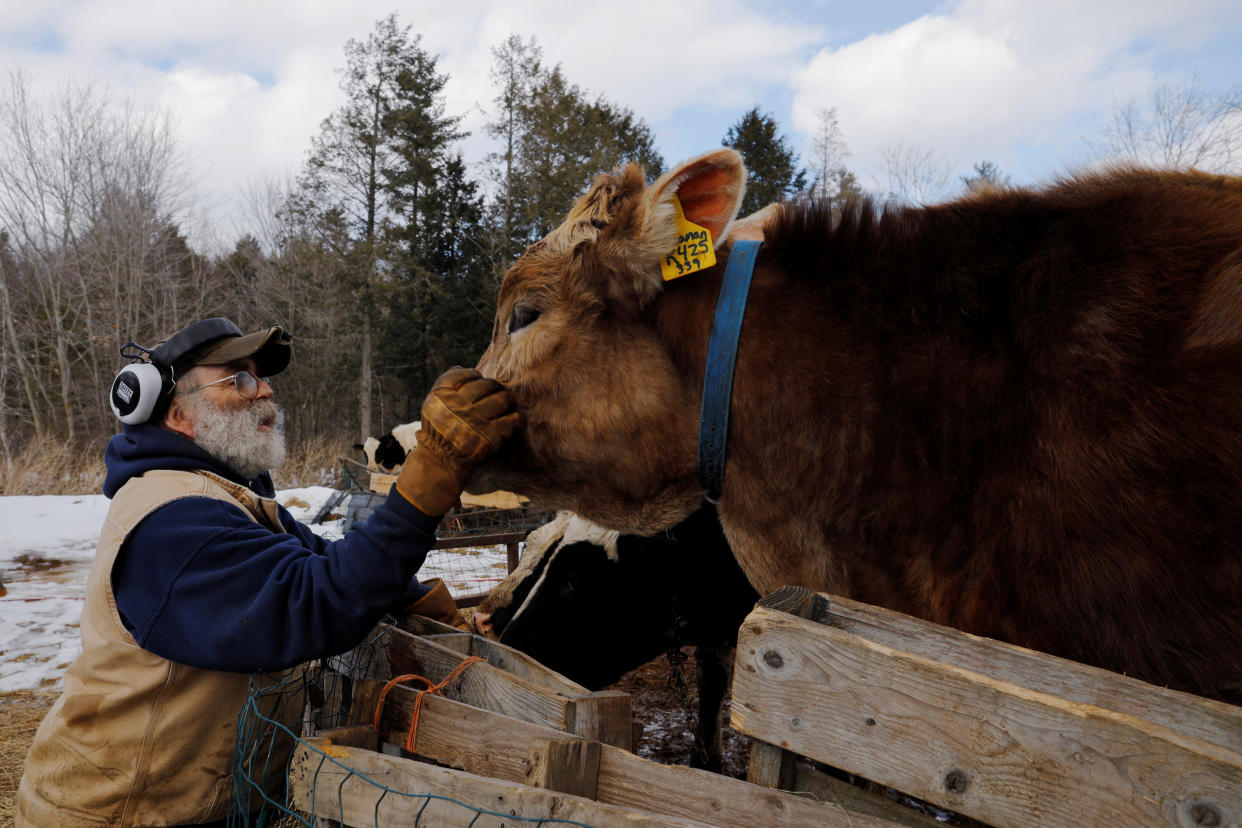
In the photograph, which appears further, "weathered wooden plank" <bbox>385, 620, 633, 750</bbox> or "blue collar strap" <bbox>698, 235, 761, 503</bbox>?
"blue collar strap" <bbox>698, 235, 761, 503</bbox>

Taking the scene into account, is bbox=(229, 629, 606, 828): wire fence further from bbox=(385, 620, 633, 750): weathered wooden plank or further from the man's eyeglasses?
the man's eyeglasses

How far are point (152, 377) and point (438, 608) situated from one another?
1.36 meters

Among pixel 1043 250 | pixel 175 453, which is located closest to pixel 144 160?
pixel 175 453

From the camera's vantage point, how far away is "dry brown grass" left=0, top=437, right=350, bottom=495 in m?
15.2

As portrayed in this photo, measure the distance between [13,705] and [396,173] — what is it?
24.4 m

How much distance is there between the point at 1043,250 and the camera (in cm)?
187

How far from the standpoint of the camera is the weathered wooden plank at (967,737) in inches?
42.1

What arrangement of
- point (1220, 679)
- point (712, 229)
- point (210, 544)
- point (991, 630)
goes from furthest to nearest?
point (712, 229) → point (210, 544) → point (991, 630) → point (1220, 679)

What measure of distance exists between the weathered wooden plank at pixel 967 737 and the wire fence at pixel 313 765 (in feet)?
1.49

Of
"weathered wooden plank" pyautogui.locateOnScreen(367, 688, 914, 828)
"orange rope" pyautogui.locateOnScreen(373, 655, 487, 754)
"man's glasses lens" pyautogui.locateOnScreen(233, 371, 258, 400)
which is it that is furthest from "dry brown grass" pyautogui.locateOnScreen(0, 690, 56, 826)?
"weathered wooden plank" pyautogui.locateOnScreen(367, 688, 914, 828)

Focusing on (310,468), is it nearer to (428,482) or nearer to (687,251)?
(428,482)

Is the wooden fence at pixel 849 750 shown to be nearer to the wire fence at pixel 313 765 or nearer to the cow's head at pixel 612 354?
the wire fence at pixel 313 765

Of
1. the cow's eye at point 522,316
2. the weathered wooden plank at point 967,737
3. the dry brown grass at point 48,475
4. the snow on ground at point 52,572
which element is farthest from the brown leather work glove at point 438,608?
the dry brown grass at point 48,475

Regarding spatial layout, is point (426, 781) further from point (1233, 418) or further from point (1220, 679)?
point (1233, 418)
